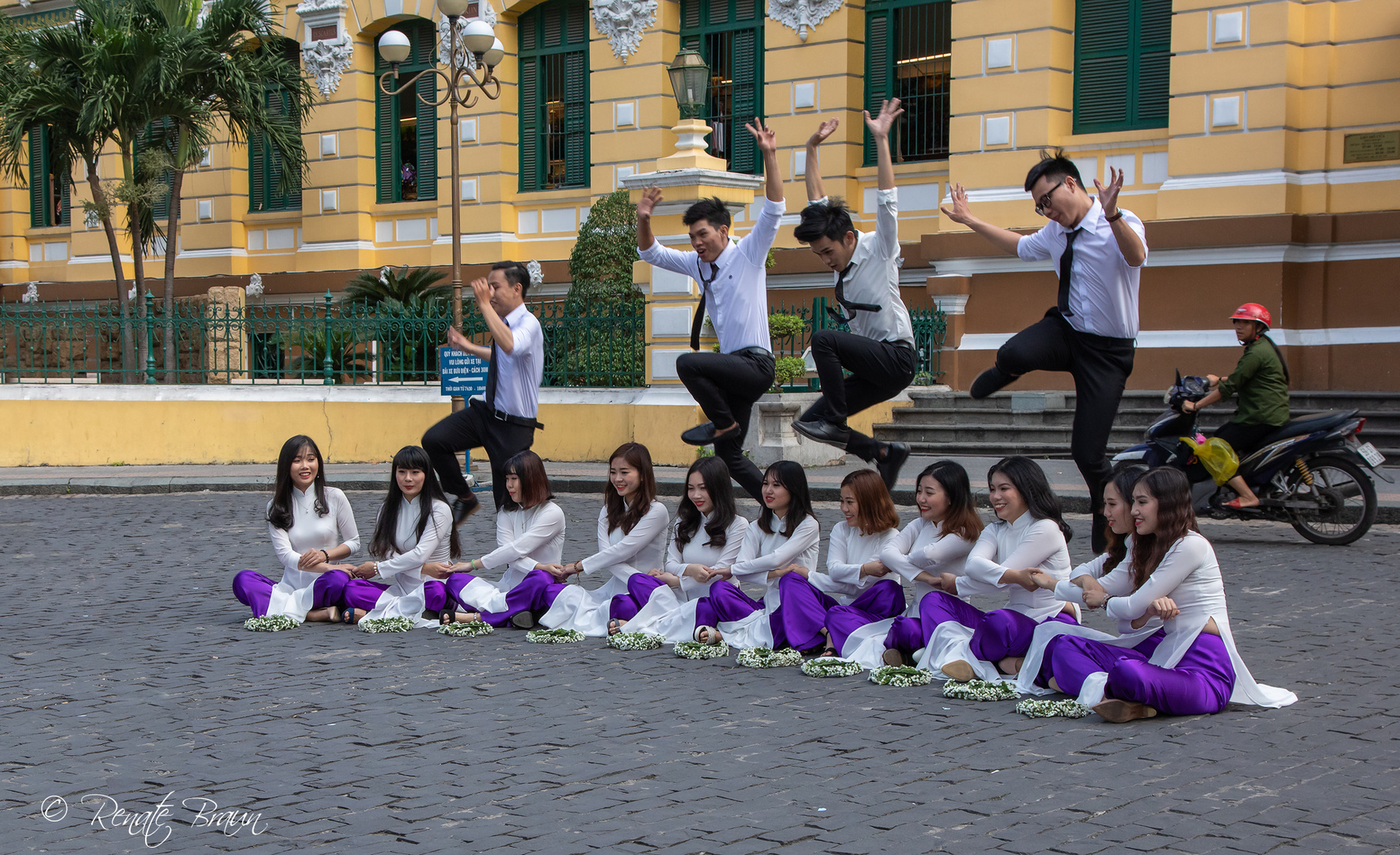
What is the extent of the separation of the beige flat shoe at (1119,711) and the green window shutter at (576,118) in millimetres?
17672

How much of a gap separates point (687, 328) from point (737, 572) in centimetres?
913

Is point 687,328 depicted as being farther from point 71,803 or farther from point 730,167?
point 71,803

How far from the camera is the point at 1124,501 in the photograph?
18.8 feet

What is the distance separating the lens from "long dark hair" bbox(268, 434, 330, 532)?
305 inches

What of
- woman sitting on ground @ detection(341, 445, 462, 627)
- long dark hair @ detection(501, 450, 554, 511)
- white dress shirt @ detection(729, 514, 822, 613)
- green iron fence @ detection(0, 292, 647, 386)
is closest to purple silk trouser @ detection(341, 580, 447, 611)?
woman sitting on ground @ detection(341, 445, 462, 627)

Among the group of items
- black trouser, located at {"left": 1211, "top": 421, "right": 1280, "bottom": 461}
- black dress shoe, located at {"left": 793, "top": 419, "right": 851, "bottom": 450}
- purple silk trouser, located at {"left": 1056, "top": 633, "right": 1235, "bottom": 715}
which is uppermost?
black dress shoe, located at {"left": 793, "top": 419, "right": 851, "bottom": 450}

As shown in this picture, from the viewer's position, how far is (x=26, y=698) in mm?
5906

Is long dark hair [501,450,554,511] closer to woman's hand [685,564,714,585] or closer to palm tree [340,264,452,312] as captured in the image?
woman's hand [685,564,714,585]

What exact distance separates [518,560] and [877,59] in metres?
13.8

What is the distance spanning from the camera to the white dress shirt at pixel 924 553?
650 centimetres

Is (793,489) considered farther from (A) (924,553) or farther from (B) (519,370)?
(B) (519,370)

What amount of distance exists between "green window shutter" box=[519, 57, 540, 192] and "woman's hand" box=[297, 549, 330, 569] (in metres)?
15.4

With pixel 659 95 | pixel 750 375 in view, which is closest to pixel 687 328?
pixel 659 95

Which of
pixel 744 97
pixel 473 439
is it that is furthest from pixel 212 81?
pixel 473 439
